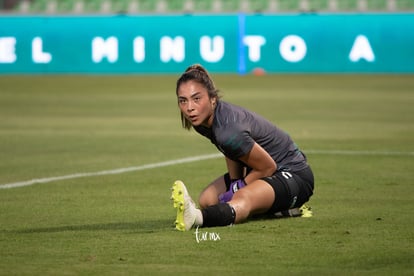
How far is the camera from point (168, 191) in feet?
35.0

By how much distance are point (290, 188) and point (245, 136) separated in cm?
63

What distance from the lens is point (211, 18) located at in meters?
30.3

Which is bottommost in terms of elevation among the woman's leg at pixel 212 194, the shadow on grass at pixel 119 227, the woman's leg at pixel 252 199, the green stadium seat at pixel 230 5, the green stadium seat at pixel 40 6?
the green stadium seat at pixel 40 6

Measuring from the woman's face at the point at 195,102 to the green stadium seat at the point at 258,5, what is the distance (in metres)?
26.5

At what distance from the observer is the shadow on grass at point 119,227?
8211 millimetres

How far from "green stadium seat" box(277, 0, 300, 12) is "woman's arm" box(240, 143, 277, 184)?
25.9m

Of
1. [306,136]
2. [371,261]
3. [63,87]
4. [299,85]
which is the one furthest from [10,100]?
[371,261]

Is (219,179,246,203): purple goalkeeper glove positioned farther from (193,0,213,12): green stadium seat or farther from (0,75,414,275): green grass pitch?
(193,0,213,12): green stadium seat

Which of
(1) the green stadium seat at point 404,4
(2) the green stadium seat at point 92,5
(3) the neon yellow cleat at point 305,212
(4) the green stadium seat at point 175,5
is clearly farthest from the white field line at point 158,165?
(2) the green stadium seat at point 92,5

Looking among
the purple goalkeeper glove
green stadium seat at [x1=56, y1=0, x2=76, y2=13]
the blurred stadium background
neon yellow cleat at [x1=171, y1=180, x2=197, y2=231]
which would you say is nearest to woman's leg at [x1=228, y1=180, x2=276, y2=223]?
the purple goalkeeper glove

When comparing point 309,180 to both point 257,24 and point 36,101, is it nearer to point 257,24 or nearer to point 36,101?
point 36,101

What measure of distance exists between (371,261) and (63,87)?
2090cm

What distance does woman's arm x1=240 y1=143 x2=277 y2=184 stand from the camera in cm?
823

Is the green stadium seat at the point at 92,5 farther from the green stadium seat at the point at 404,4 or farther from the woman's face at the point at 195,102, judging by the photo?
the woman's face at the point at 195,102
